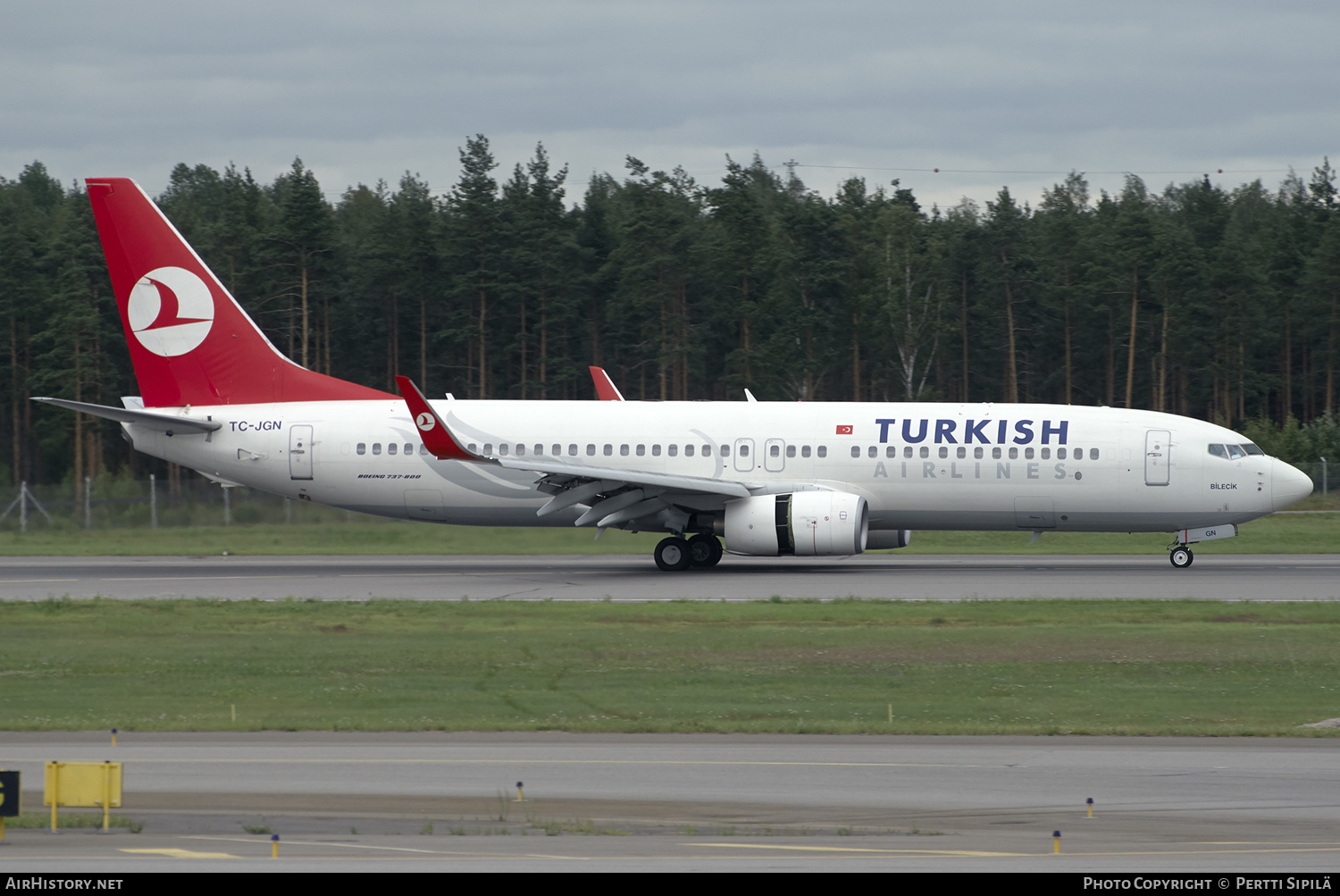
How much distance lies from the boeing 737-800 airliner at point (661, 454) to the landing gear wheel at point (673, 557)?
0.14 ft

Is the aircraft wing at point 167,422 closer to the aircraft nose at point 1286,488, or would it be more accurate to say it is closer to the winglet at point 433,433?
the winglet at point 433,433

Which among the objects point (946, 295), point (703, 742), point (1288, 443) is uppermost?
point (946, 295)

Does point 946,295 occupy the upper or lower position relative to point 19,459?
upper

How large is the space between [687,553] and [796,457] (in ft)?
10.4

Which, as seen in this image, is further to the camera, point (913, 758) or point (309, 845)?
point (913, 758)

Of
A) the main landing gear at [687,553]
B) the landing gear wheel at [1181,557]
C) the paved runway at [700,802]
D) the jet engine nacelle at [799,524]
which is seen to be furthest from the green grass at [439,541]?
the paved runway at [700,802]

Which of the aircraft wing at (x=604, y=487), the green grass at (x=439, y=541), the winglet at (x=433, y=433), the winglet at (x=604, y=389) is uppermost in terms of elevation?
the winglet at (x=604, y=389)

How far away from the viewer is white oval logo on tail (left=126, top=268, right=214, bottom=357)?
110 feet

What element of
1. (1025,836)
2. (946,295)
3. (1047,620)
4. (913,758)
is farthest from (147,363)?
(946,295)

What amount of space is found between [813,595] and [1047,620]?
4.92m

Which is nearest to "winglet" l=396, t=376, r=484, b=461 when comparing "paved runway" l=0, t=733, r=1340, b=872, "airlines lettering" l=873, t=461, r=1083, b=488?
"airlines lettering" l=873, t=461, r=1083, b=488

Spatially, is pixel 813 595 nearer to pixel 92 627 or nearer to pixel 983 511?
pixel 983 511

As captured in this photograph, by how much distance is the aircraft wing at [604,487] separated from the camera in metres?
29.3

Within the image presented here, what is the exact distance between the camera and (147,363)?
33.5m
